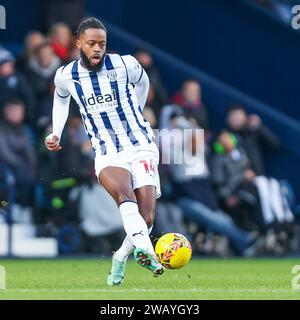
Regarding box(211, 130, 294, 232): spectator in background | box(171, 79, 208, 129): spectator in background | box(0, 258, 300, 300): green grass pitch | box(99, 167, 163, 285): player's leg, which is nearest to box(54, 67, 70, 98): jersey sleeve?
box(99, 167, 163, 285): player's leg

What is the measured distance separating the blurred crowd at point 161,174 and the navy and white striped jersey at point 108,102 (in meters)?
5.48

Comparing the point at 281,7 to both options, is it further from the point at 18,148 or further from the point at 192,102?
the point at 18,148

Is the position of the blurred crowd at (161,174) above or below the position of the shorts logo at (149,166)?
above

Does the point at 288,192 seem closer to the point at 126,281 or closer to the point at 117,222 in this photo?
the point at 117,222

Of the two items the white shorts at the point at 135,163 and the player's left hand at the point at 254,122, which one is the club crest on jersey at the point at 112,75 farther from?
the player's left hand at the point at 254,122

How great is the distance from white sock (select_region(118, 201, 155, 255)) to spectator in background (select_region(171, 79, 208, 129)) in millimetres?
7482

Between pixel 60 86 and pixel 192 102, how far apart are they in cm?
725

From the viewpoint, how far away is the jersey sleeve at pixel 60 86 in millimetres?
11578

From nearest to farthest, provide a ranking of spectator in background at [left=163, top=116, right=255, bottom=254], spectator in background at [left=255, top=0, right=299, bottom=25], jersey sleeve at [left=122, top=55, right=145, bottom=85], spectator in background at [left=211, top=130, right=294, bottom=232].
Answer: jersey sleeve at [left=122, top=55, right=145, bottom=85] → spectator in background at [left=163, top=116, right=255, bottom=254] → spectator in background at [left=211, top=130, right=294, bottom=232] → spectator in background at [left=255, top=0, right=299, bottom=25]

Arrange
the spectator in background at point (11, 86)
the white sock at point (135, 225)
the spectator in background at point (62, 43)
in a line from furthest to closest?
the spectator in background at point (62, 43) < the spectator in background at point (11, 86) < the white sock at point (135, 225)

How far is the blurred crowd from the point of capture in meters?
17.3

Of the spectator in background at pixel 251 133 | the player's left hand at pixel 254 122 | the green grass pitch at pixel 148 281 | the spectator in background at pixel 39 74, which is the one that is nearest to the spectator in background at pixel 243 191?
the spectator in background at pixel 251 133

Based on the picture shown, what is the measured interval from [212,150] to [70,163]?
8.09 ft

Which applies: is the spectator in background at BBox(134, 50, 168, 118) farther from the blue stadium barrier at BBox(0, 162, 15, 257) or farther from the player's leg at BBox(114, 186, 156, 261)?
the player's leg at BBox(114, 186, 156, 261)
